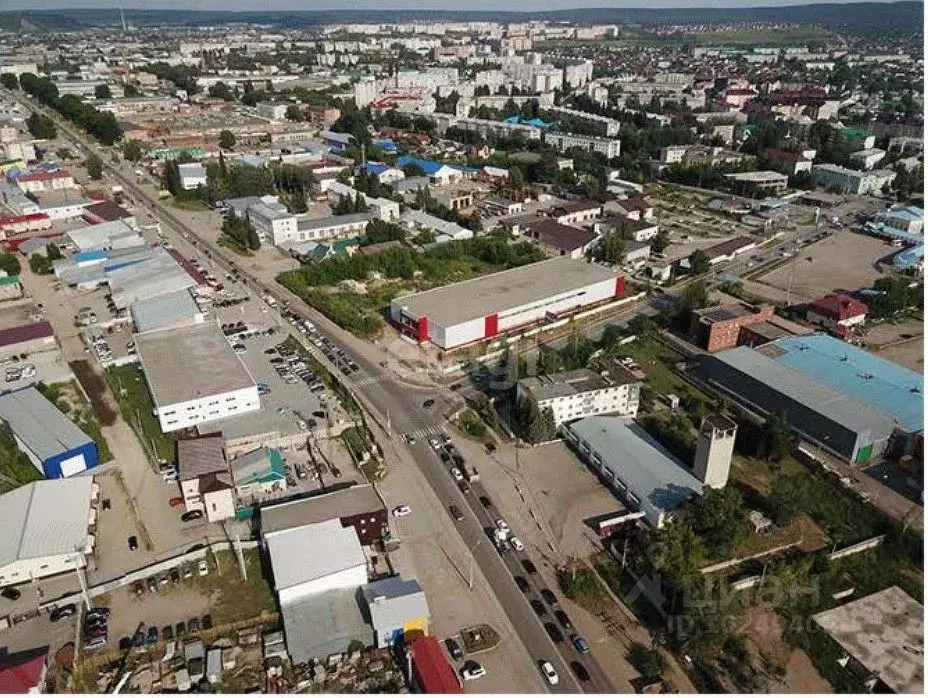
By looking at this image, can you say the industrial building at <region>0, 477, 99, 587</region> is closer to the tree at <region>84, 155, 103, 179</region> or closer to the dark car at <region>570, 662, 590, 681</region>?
the dark car at <region>570, 662, 590, 681</region>

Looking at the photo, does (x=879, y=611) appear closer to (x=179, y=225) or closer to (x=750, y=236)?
(x=750, y=236)

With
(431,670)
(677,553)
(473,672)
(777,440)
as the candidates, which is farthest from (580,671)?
(777,440)

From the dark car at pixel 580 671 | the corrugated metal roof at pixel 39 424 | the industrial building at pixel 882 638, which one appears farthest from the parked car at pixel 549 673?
the corrugated metal roof at pixel 39 424

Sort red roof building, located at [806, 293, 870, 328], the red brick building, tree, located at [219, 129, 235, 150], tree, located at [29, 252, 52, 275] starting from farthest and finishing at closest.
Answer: tree, located at [219, 129, 235, 150], tree, located at [29, 252, 52, 275], red roof building, located at [806, 293, 870, 328], the red brick building

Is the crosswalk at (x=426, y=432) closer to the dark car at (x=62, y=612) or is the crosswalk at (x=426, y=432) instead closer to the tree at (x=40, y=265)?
the dark car at (x=62, y=612)

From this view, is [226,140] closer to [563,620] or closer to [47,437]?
[47,437]

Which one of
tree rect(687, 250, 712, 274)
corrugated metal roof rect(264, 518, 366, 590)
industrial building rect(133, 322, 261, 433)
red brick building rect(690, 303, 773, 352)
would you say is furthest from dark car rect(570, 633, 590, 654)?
tree rect(687, 250, 712, 274)
